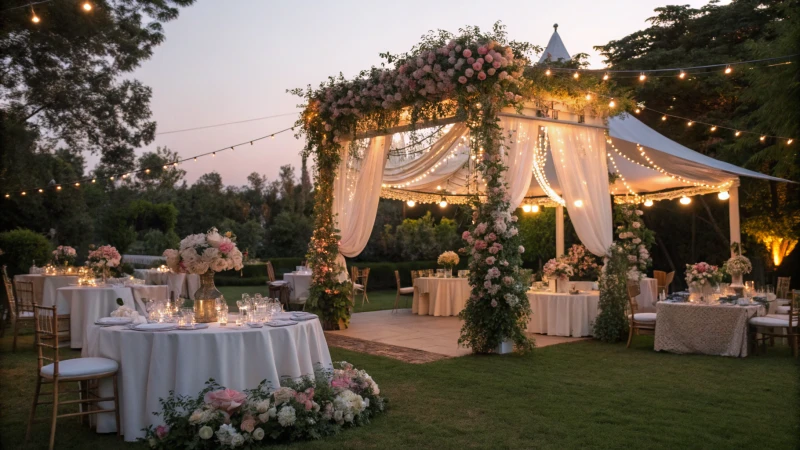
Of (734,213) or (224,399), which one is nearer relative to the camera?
(224,399)

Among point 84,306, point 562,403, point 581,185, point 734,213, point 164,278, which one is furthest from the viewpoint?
point 164,278

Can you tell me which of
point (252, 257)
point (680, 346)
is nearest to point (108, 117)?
point (252, 257)

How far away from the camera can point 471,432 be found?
4.73 meters

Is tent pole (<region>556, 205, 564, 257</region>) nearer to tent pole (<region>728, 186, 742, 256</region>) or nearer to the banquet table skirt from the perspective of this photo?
tent pole (<region>728, 186, 742, 256</region>)

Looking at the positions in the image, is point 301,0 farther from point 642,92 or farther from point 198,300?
point 642,92

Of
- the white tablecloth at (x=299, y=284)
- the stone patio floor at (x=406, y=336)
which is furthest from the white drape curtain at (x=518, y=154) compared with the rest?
the white tablecloth at (x=299, y=284)

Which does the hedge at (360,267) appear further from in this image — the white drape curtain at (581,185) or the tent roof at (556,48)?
→ the white drape curtain at (581,185)

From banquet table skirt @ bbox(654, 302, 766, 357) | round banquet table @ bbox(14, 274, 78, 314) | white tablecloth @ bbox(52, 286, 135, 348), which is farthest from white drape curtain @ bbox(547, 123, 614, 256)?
round banquet table @ bbox(14, 274, 78, 314)

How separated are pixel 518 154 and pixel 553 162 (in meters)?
1.74

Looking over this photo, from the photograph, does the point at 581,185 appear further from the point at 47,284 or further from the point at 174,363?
the point at 47,284

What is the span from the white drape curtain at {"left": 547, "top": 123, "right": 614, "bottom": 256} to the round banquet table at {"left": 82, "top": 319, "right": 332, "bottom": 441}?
19.4ft

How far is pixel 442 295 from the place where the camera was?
41.5ft

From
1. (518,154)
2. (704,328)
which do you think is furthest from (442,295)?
(704,328)

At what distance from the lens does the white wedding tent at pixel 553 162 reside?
8867 millimetres
